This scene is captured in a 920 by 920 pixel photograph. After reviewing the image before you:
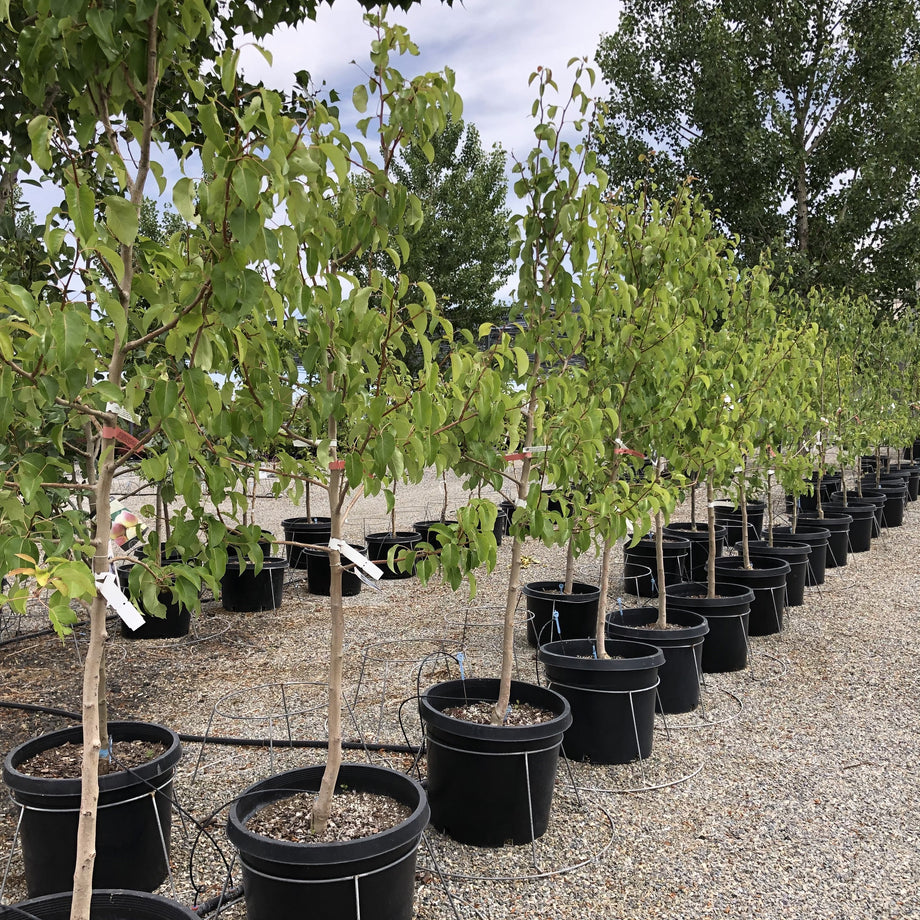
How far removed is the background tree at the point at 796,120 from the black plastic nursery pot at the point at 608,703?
14861 millimetres

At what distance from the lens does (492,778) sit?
128 inches

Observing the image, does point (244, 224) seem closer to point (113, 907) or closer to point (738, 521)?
point (113, 907)

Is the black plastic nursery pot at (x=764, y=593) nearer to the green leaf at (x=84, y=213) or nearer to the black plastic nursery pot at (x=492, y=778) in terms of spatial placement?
the black plastic nursery pot at (x=492, y=778)

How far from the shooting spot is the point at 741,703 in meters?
4.92

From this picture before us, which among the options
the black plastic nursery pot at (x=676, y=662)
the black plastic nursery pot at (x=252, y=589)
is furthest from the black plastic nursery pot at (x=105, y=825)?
the black plastic nursery pot at (x=252, y=589)

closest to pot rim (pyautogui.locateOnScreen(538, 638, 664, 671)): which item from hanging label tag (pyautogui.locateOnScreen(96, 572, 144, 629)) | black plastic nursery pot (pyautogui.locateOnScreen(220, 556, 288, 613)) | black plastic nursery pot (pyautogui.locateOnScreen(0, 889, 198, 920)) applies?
black plastic nursery pot (pyautogui.locateOnScreen(0, 889, 198, 920))

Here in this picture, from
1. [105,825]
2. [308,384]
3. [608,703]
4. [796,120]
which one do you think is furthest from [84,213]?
[796,120]

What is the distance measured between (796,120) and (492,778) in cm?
1927

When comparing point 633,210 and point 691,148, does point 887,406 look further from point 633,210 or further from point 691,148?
point 691,148

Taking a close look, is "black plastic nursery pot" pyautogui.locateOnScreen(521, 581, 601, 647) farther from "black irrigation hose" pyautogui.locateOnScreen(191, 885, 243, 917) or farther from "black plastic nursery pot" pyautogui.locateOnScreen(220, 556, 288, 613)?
"black irrigation hose" pyautogui.locateOnScreen(191, 885, 243, 917)

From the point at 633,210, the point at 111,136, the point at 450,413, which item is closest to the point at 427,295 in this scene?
the point at 450,413

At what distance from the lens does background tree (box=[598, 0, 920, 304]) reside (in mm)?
17438

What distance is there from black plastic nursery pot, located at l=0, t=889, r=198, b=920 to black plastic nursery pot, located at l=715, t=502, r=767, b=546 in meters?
8.17

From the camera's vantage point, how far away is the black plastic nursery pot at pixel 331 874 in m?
2.37
